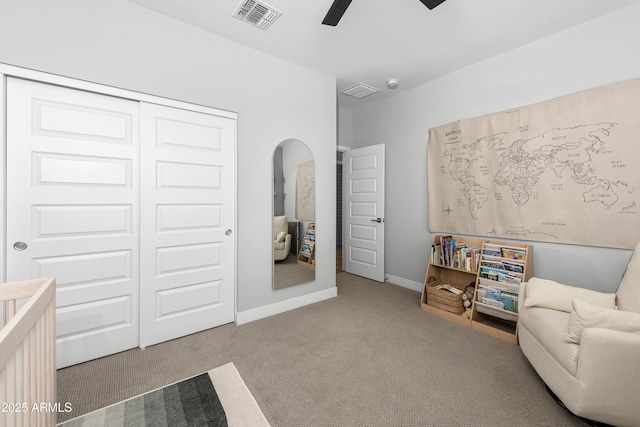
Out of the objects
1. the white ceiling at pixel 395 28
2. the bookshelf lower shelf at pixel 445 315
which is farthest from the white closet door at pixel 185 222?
the bookshelf lower shelf at pixel 445 315

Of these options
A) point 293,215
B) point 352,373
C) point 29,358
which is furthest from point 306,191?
point 29,358

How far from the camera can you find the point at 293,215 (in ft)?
9.87

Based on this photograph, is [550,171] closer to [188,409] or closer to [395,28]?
[395,28]

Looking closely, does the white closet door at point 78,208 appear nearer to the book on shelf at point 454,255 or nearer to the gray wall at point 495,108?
the book on shelf at point 454,255

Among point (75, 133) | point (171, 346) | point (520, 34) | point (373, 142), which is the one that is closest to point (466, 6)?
point (520, 34)

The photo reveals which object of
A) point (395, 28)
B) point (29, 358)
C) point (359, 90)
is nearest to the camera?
point (29, 358)

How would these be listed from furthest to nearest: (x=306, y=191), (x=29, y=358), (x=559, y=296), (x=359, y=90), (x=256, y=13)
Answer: (x=359, y=90), (x=306, y=191), (x=256, y=13), (x=559, y=296), (x=29, y=358)

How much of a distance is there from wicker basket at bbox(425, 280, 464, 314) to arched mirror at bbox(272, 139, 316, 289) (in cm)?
130

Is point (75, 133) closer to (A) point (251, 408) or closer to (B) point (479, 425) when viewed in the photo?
(A) point (251, 408)

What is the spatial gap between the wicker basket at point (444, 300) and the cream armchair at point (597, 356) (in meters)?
0.96

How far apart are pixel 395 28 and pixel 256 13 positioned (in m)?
1.18

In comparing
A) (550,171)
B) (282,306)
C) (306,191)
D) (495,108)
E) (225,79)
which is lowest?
(282,306)

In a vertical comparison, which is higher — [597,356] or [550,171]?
[550,171]

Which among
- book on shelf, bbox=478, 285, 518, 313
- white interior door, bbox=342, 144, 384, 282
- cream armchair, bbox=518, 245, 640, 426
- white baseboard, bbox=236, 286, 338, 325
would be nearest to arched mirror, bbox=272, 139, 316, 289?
white baseboard, bbox=236, 286, 338, 325
